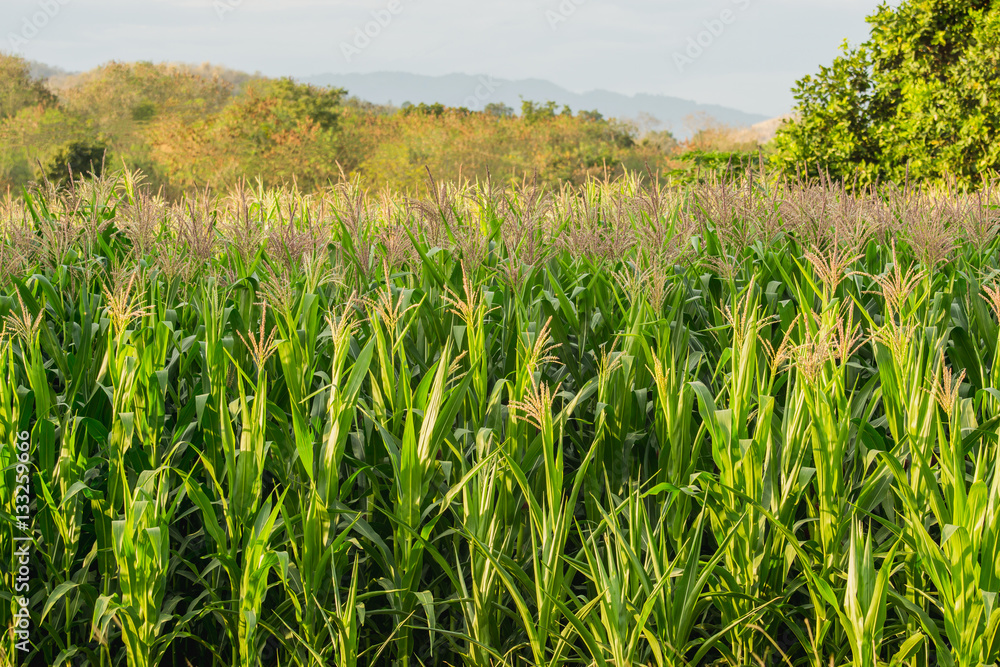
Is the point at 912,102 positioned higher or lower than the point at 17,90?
lower

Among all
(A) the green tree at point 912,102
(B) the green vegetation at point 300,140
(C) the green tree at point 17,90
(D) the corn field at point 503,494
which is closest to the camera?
(D) the corn field at point 503,494

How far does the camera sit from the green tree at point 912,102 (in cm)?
839

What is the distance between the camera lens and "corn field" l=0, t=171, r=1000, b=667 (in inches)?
76.4

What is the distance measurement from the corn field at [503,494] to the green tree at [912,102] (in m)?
6.61

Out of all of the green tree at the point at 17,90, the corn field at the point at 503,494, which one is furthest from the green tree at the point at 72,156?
the corn field at the point at 503,494

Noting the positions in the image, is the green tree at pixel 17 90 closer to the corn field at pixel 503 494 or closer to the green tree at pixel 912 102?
the green tree at pixel 912 102

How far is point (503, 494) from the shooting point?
2139 mm

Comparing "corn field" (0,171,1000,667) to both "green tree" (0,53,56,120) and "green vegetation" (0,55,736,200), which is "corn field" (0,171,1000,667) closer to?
"green vegetation" (0,55,736,200)

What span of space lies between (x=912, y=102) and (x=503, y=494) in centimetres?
903

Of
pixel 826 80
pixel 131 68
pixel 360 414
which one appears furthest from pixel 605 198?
pixel 131 68

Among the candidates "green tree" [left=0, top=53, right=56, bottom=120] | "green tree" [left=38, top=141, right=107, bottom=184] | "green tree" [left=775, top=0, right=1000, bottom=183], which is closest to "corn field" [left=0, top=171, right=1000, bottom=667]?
"green tree" [left=775, top=0, right=1000, bottom=183]

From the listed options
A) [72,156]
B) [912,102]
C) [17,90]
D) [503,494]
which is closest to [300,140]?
[72,156]

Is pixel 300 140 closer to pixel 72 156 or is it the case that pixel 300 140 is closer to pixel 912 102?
pixel 72 156

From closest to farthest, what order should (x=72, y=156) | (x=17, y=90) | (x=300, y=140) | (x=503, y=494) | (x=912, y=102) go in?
(x=503, y=494), (x=912, y=102), (x=72, y=156), (x=300, y=140), (x=17, y=90)
